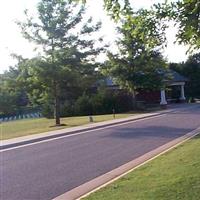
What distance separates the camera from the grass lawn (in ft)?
27.4

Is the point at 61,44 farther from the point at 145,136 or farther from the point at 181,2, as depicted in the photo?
the point at 181,2

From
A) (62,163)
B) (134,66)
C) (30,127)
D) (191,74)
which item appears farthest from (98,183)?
(191,74)

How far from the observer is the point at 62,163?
50.6 feet

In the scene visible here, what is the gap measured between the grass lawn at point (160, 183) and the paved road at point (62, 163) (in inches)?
49.5

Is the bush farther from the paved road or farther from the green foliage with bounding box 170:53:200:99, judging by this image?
the paved road

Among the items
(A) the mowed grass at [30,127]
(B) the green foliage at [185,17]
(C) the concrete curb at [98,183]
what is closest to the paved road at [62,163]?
(C) the concrete curb at [98,183]

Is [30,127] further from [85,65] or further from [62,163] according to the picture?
[62,163]

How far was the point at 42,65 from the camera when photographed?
3906cm

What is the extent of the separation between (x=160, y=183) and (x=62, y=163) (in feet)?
20.5

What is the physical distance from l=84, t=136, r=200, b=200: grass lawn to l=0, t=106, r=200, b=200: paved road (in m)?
1.26

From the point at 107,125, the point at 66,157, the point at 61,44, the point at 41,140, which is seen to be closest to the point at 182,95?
the point at 61,44

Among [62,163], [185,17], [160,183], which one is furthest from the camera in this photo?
[62,163]

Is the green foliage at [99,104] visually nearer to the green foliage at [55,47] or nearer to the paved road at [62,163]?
the green foliage at [55,47]

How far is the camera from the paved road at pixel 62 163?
36.8ft
